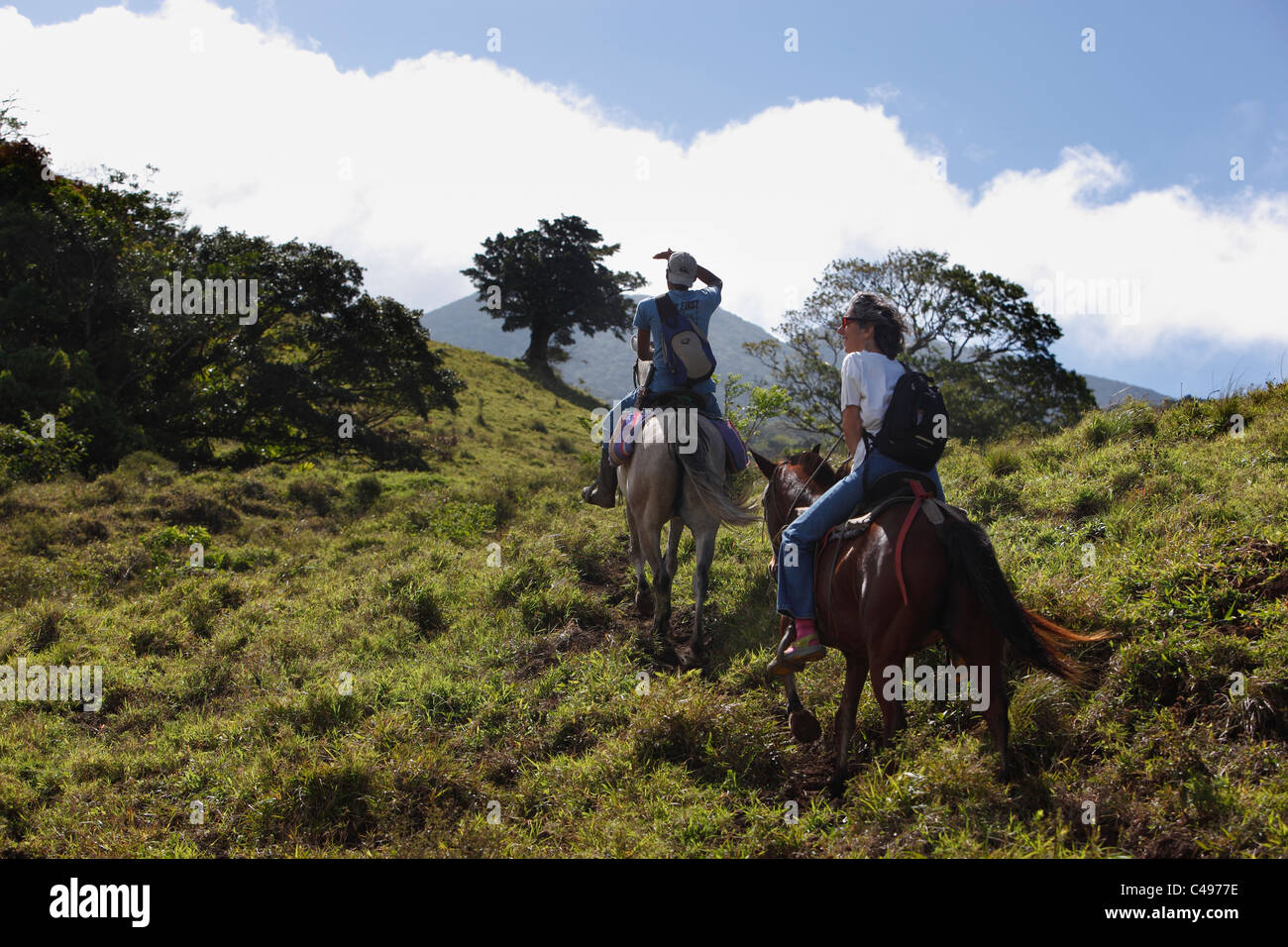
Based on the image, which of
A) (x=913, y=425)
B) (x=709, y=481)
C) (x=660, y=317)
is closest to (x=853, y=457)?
(x=913, y=425)

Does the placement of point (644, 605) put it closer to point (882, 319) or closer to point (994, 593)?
point (882, 319)

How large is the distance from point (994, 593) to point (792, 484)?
207 cm

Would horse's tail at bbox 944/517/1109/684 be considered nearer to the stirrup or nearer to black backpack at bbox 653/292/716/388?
the stirrup

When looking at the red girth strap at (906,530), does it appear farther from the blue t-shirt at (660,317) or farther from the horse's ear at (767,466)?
the blue t-shirt at (660,317)

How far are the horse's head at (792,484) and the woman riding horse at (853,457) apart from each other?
0.71 m

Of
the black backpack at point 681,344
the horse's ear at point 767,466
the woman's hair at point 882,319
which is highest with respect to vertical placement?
the black backpack at point 681,344

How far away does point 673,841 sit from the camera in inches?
161

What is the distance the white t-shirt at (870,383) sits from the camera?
445 centimetres

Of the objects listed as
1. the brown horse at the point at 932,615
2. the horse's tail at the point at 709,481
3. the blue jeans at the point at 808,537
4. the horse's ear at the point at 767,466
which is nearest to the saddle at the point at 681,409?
the horse's tail at the point at 709,481

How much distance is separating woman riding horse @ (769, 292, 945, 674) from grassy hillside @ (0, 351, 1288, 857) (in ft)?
2.80

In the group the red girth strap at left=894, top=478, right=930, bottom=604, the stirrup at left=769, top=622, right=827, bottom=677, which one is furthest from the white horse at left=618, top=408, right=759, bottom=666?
the red girth strap at left=894, top=478, right=930, bottom=604

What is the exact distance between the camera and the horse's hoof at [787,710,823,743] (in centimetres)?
491
